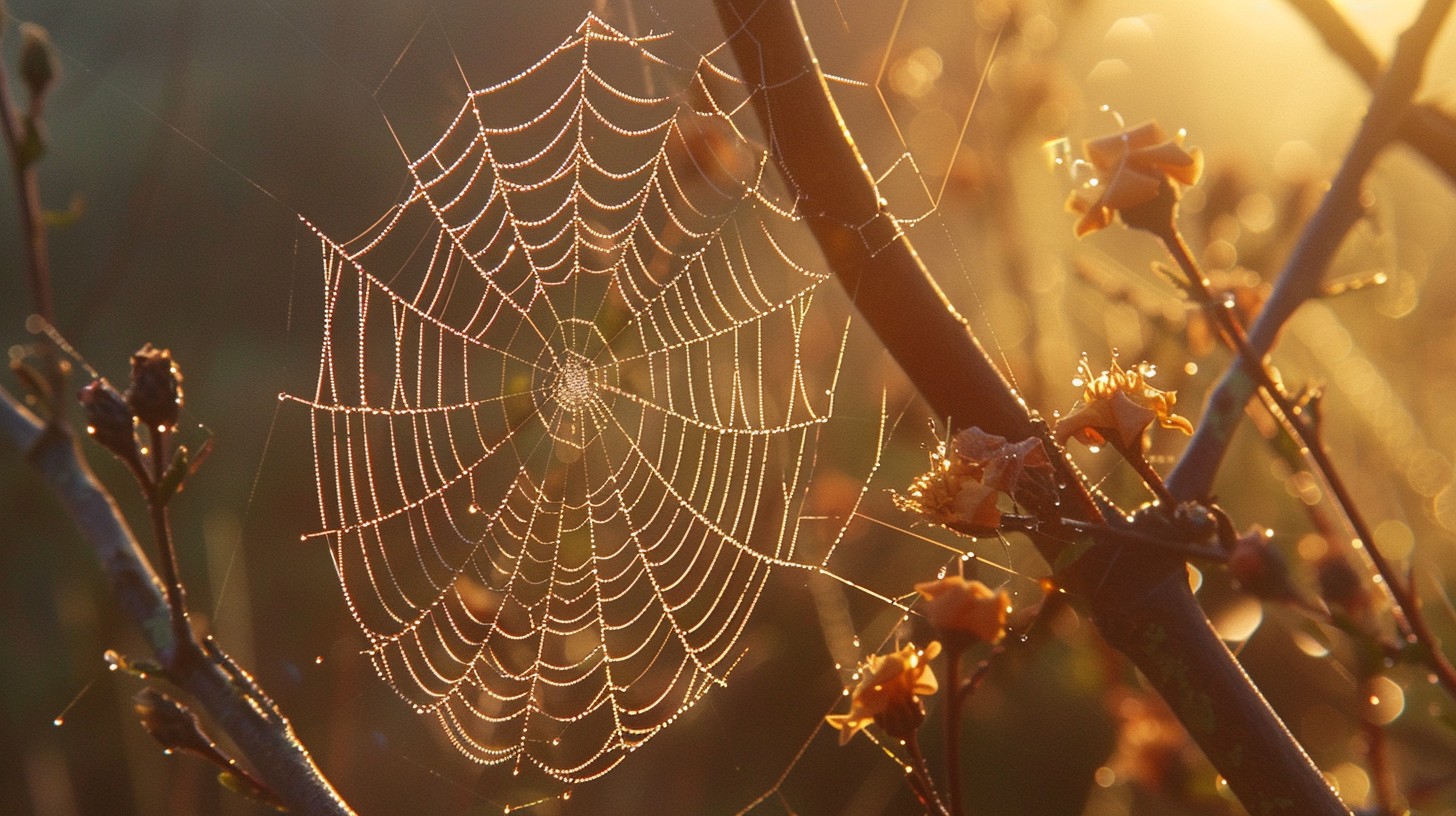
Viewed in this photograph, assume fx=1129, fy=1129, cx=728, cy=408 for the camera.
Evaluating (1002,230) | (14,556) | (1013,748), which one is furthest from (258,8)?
(1013,748)

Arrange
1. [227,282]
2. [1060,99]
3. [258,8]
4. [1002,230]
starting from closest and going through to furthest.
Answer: [1002,230] < [1060,99] < [227,282] < [258,8]

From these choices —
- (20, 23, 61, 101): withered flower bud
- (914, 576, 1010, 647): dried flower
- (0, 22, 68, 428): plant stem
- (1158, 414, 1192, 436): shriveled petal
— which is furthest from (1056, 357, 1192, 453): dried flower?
(20, 23, 61, 101): withered flower bud

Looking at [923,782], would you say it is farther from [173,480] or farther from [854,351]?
[854,351]

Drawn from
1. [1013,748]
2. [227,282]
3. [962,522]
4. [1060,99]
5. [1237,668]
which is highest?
[227,282]

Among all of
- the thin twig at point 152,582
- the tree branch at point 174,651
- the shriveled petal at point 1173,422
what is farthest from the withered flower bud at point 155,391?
the shriveled petal at point 1173,422

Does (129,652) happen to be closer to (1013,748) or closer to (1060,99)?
(1013,748)

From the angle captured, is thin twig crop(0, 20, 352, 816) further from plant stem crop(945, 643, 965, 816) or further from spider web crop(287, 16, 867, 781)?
spider web crop(287, 16, 867, 781)

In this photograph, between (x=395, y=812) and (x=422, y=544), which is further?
(x=422, y=544)
